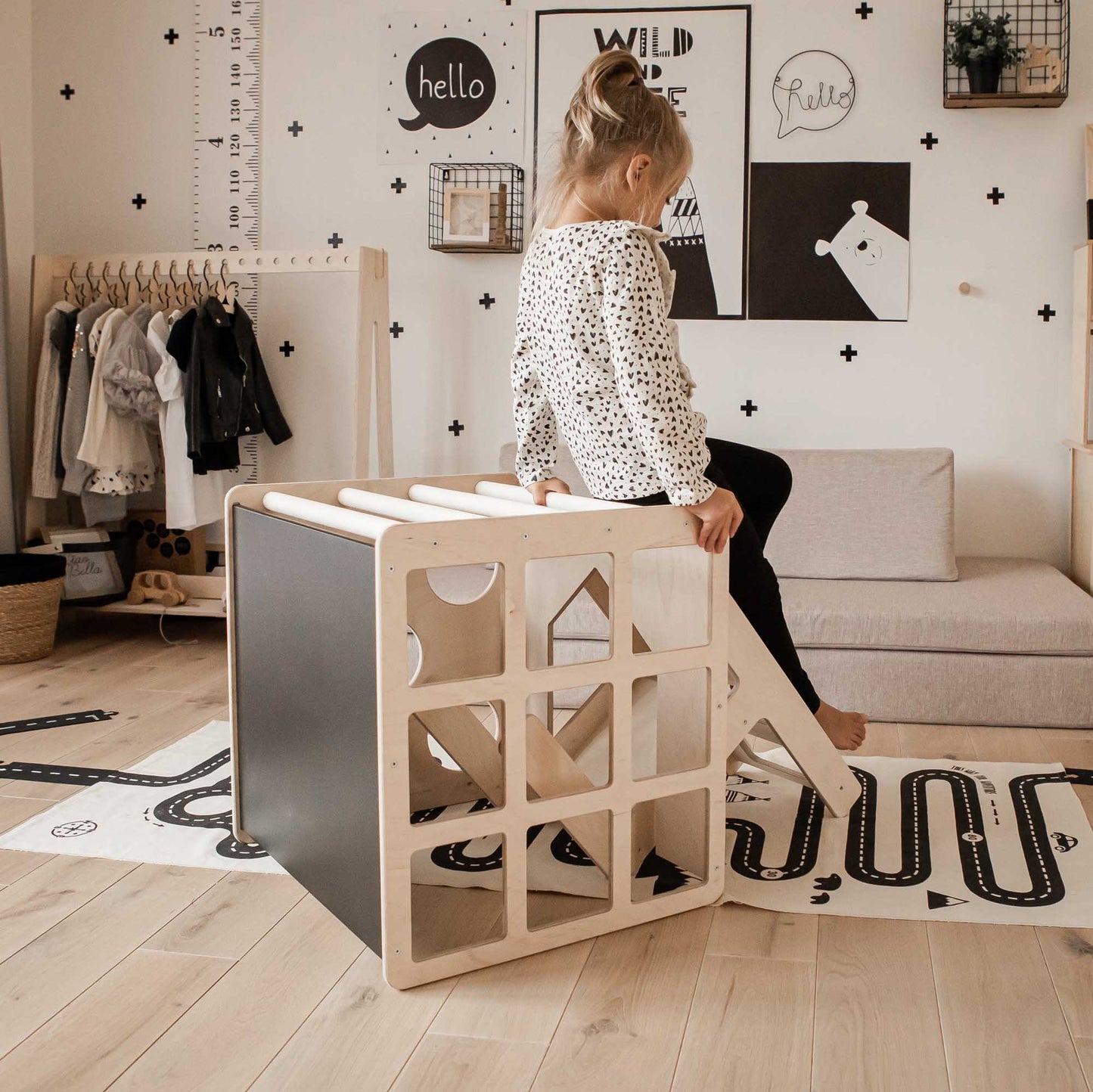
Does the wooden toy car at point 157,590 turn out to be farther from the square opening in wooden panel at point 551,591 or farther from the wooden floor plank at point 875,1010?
the wooden floor plank at point 875,1010

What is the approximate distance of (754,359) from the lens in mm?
3424

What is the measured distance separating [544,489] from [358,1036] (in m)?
0.89

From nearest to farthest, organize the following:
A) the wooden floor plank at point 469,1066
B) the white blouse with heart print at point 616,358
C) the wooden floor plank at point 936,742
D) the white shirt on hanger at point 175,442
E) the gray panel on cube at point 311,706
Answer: the wooden floor plank at point 469,1066 < the gray panel on cube at point 311,706 < the white blouse with heart print at point 616,358 < the wooden floor plank at point 936,742 < the white shirt on hanger at point 175,442

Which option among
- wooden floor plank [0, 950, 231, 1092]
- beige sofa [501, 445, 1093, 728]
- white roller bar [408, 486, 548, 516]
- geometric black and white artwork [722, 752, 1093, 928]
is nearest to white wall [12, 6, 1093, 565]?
beige sofa [501, 445, 1093, 728]

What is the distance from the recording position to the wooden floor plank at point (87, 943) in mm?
1409

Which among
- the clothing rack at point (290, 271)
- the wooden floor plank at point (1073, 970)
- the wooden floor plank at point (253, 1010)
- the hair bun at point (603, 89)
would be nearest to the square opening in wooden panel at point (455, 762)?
the wooden floor plank at point (253, 1010)

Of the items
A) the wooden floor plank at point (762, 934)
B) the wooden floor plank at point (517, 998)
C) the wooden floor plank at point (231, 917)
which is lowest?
the wooden floor plank at point (517, 998)

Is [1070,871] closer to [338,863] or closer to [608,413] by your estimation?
[608,413]

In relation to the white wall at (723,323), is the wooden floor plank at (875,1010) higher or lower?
lower

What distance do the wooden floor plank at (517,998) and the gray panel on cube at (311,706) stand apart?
14 centimetres

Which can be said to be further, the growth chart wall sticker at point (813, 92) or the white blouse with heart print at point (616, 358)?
the growth chart wall sticker at point (813, 92)

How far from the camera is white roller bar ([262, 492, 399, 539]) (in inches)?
57.9

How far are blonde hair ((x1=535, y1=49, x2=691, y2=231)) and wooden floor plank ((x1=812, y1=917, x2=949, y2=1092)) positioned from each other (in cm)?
114

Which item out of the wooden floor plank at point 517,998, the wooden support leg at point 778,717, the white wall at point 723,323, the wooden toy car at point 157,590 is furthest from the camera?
the wooden toy car at point 157,590
